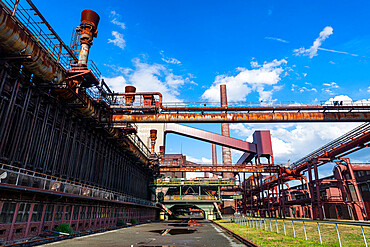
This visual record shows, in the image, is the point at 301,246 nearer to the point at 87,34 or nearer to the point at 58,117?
the point at 58,117

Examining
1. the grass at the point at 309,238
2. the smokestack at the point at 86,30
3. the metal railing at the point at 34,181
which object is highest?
the smokestack at the point at 86,30

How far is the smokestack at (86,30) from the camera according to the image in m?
21.0

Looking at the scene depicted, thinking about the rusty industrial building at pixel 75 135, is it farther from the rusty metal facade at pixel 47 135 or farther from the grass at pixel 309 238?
the grass at pixel 309 238

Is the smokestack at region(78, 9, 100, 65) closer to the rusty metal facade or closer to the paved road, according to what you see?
the rusty metal facade

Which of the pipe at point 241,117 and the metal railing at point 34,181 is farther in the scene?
the pipe at point 241,117

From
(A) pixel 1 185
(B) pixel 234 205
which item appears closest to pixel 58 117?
(A) pixel 1 185

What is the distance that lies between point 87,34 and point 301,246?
2272cm

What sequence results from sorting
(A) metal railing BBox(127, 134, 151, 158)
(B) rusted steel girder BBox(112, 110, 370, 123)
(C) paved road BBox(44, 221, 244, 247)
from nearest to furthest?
(C) paved road BBox(44, 221, 244, 247) < (B) rusted steel girder BBox(112, 110, 370, 123) < (A) metal railing BBox(127, 134, 151, 158)

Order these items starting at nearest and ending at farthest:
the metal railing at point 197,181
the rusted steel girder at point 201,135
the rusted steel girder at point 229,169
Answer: the rusted steel girder at point 229,169 → the metal railing at point 197,181 → the rusted steel girder at point 201,135

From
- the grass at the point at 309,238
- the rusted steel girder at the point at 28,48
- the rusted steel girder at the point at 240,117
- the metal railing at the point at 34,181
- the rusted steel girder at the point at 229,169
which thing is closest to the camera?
the metal railing at the point at 34,181

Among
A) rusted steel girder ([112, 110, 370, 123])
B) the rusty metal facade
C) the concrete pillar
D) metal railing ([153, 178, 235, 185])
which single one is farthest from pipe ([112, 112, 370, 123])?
the concrete pillar

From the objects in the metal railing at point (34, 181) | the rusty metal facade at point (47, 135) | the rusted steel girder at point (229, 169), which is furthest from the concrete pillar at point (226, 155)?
the metal railing at point (34, 181)

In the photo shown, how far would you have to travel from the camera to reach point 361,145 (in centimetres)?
2466

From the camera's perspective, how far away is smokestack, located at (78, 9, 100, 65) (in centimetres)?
2095
